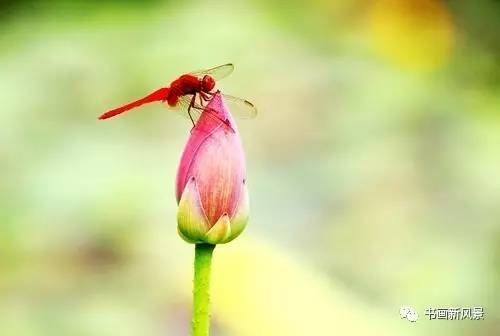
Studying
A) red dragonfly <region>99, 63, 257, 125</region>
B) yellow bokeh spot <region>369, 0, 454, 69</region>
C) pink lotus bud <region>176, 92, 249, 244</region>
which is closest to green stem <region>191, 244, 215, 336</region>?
pink lotus bud <region>176, 92, 249, 244</region>

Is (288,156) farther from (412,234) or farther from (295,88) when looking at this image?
(412,234)

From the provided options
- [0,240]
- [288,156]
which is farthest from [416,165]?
[0,240]

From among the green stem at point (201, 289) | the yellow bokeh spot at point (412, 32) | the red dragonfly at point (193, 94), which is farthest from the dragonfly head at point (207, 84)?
the yellow bokeh spot at point (412, 32)

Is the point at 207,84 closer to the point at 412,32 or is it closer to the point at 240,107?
the point at 240,107

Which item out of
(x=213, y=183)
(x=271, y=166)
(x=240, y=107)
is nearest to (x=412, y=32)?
(x=271, y=166)

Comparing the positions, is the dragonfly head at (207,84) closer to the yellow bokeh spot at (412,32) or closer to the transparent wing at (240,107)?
the transparent wing at (240,107)

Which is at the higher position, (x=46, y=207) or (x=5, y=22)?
(x=5, y=22)
